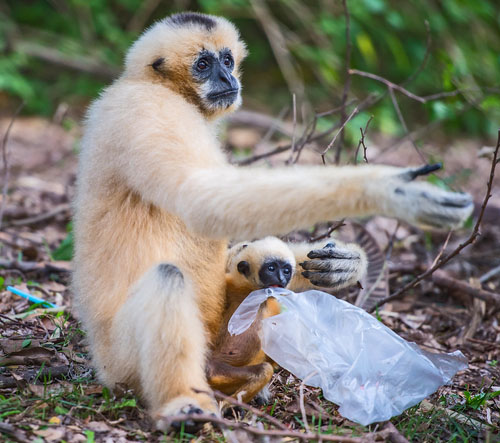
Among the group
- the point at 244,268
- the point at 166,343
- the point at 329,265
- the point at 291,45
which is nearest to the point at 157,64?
the point at 244,268

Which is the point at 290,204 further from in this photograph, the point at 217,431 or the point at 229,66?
the point at 229,66

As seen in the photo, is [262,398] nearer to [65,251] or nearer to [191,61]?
[191,61]

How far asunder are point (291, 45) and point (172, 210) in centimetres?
771

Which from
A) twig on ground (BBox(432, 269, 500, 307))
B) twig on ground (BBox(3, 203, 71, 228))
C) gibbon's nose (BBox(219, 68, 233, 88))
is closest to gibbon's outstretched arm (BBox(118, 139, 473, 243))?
gibbon's nose (BBox(219, 68, 233, 88))

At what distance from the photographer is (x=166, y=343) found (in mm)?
3447

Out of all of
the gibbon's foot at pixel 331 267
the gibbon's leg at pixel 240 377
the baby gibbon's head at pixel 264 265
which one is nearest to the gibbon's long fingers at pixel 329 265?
the gibbon's foot at pixel 331 267

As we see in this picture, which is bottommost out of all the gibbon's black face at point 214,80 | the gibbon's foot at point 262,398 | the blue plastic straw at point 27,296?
the gibbon's foot at point 262,398

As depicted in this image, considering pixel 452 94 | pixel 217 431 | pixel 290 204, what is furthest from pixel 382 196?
pixel 452 94

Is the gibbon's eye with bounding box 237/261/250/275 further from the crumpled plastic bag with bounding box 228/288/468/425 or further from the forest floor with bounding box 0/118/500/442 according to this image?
the forest floor with bounding box 0/118/500/442

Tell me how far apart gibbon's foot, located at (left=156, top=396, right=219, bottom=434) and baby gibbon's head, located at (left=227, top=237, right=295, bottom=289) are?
1.14 meters

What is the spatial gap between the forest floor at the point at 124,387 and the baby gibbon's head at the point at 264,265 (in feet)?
2.35

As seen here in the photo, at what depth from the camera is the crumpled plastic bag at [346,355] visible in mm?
3863

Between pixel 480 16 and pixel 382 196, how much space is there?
10139mm

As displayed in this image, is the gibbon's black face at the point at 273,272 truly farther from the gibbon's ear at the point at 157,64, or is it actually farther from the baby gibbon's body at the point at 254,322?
the gibbon's ear at the point at 157,64
